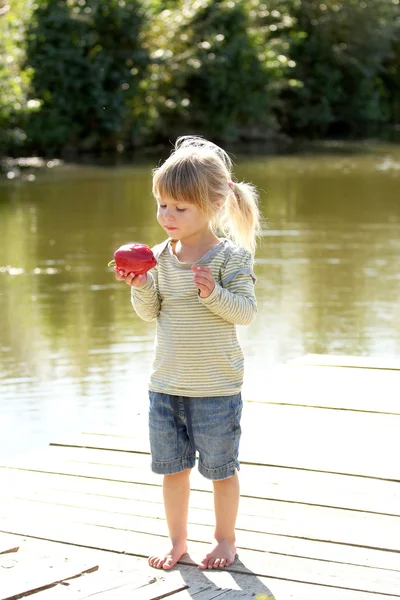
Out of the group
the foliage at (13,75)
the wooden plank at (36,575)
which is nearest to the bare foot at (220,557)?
the wooden plank at (36,575)

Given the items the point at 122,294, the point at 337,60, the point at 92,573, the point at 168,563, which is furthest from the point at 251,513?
the point at 337,60

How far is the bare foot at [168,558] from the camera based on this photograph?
117 inches

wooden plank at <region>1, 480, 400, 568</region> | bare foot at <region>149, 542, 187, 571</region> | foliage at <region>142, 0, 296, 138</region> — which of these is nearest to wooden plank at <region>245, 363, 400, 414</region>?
A: wooden plank at <region>1, 480, 400, 568</region>

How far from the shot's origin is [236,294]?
2.98 m

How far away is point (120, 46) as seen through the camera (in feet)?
74.2

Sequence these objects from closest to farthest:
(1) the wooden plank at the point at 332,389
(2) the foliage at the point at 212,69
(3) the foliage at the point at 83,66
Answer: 1. (1) the wooden plank at the point at 332,389
2. (3) the foliage at the point at 83,66
3. (2) the foliage at the point at 212,69

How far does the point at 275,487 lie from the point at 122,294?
17.1ft

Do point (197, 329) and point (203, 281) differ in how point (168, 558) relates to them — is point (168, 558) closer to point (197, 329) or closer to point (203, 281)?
point (197, 329)

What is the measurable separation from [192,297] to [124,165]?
58.5 feet

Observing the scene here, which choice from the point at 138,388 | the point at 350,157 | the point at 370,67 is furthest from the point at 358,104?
the point at 138,388

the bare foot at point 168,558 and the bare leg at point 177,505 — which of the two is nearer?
the bare foot at point 168,558

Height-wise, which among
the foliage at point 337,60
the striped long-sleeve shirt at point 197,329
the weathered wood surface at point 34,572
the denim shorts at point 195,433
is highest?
the striped long-sleeve shirt at point 197,329

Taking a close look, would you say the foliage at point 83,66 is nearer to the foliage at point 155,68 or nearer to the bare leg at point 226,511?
the foliage at point 155,68

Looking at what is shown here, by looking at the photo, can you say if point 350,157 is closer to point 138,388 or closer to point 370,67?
point 370,67
